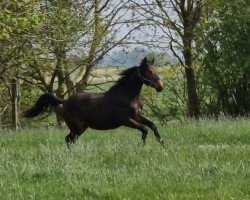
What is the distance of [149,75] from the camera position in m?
13.3

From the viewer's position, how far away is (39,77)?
3089 centimetres

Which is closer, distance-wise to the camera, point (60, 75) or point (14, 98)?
point (14, 98)

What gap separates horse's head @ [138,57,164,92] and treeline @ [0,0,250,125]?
26.1 ft

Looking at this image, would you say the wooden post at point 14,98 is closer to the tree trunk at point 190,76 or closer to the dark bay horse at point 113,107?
the tree trunk at point 190,76

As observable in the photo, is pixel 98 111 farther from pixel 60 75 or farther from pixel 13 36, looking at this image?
pixel 60 75

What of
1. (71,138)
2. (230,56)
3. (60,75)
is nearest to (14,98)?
(60,75)

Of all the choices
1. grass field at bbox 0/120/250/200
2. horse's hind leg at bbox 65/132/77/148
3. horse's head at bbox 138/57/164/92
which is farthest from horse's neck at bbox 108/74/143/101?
horse's hind leg at bbox 65/132/77/148

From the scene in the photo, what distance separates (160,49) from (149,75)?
17.6m

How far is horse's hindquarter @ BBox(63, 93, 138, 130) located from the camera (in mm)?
13188

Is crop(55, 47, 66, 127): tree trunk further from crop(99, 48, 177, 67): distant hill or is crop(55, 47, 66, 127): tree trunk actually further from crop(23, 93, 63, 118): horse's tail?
crop(23, 93, 63, 118): horse's tail

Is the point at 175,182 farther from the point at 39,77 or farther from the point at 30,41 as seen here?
the point at 39,77

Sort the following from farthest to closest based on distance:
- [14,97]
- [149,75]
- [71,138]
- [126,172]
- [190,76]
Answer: [190,76] → [14,97] → [149,75] → [71,138] → [126,172]

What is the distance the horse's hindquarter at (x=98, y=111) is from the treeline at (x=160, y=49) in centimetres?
795

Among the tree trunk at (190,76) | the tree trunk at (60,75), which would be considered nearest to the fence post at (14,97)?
the tree trunk at (60,75)
